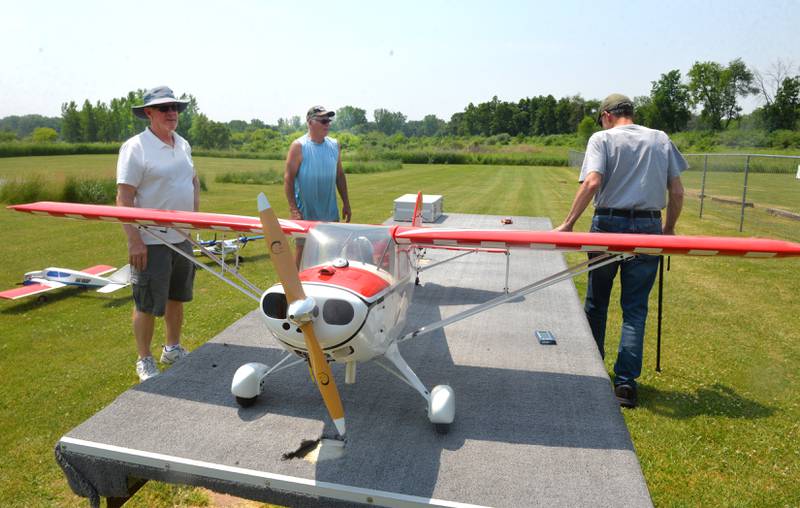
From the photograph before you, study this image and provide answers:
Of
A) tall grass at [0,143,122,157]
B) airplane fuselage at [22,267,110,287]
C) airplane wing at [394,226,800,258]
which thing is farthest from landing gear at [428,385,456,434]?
tall grass at [0,143,122,157]

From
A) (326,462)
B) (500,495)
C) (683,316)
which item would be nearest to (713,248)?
(500,495)

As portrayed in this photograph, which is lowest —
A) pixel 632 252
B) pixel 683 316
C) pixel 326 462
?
pixel 683 316

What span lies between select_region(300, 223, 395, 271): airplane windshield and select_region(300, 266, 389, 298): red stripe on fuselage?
0.64 feet

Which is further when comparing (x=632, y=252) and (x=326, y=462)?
(x=632, y=252)

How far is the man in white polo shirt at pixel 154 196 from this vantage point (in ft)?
13.0

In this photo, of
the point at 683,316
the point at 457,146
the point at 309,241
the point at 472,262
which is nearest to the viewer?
the point at 309,241

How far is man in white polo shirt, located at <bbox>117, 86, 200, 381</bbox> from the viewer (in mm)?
3963

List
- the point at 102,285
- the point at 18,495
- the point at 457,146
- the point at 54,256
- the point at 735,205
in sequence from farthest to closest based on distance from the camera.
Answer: the point at 457,146
the point at 735,205
the point at 54,256
the point at 102,285
the point at 18,495

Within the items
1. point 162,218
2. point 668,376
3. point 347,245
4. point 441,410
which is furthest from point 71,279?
point 668,376

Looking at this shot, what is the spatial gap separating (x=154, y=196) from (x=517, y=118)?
4115 inches

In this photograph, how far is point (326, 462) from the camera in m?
2.92

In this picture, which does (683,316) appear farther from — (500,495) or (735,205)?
(735,205)

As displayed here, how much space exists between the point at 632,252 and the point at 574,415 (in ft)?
3.78

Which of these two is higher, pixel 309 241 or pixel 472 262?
pixel 309 241
